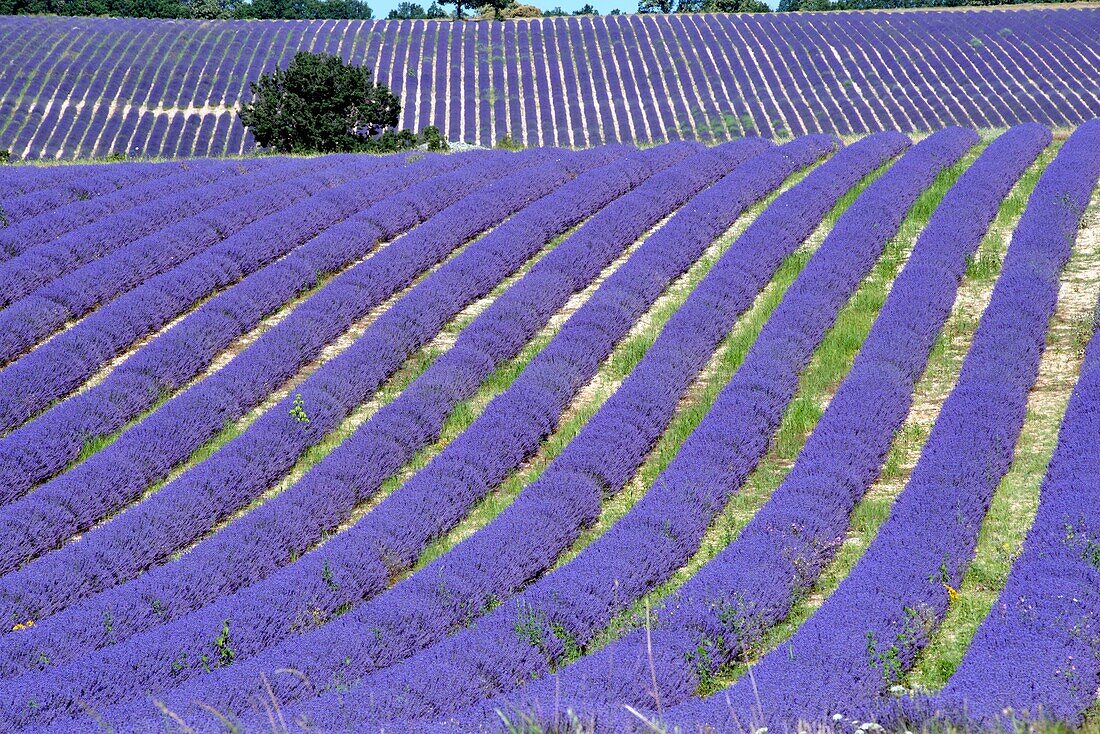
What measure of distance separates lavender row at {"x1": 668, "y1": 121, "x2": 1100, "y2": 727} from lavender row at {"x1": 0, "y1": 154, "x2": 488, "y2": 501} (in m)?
6.08

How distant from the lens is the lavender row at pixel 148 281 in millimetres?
10453

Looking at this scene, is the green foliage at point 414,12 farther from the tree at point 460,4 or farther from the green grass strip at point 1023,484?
the green grass strip at point 1023,484

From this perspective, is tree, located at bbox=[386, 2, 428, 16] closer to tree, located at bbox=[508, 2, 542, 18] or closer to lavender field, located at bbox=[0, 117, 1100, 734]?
tree, located at bbox=[508, 2, 542, 18]

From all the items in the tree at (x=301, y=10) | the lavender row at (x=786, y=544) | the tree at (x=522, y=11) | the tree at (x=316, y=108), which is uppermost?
the lavender row at (x=786, y=544)

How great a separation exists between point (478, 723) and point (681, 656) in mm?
1399

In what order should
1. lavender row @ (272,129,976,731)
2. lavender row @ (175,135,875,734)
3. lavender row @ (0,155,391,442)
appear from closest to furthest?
lavender row @ (272,129,976,731) → lavender row @ (175,135,875,734) → lavender row @ (0,155,391,442)

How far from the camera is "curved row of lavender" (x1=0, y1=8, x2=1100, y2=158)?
30719mm

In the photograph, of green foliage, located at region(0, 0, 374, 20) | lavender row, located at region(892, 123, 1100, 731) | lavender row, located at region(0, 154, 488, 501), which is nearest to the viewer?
lavender row, located at region(892, 123, 1100, 731)

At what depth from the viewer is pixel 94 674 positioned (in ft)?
20.3

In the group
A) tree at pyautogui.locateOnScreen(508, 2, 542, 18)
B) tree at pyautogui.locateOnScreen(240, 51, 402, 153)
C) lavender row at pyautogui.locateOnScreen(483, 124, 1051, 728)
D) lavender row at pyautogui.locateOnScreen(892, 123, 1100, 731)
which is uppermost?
lavender row at pyautogui.locateOnScreen(892, 123, 1100, 731)

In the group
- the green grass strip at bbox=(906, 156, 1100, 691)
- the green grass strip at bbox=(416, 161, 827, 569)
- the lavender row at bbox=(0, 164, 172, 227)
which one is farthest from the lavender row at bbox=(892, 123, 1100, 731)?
the lavender row at bbox=(0, 164, 172, 227)

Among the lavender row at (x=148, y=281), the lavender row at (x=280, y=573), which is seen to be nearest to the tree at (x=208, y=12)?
the lavender row at (x=148, y=281)

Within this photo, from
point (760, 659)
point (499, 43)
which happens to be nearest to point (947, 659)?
point (760, 659)

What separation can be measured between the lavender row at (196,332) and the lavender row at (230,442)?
39 centimetres
